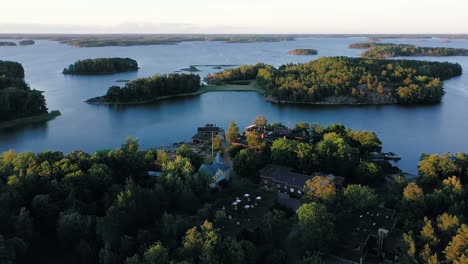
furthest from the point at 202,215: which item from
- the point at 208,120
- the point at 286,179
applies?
the point at 208,120

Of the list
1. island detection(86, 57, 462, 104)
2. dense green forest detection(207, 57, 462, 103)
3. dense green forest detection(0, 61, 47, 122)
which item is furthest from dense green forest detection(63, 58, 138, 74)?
dense green forest detection(0, 61, 47, 122)

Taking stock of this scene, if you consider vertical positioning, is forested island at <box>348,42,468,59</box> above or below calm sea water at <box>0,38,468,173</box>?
above

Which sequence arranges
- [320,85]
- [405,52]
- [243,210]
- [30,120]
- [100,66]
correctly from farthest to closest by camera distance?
[405,52] → [100,66] → [320,85] → [30,120] → [243,210]

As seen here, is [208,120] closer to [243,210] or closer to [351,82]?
[351,82]

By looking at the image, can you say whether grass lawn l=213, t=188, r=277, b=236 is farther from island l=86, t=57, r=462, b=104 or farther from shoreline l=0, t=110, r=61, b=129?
island l=86, t=57, r=462, b=104

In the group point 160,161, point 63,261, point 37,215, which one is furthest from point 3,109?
point 63,261

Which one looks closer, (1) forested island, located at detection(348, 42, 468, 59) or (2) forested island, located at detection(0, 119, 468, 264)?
(2) forested island, located at detection(0, 119, 468, 264)
